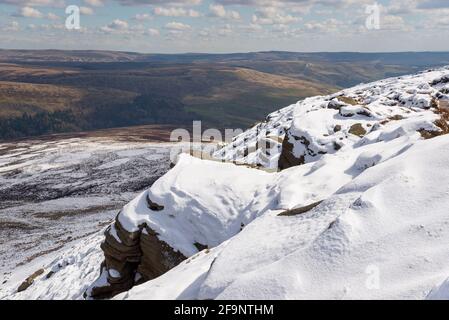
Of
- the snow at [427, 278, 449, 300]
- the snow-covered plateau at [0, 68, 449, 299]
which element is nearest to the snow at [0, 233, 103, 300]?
the snow-covered plateau at [0, 68, 449, 299]

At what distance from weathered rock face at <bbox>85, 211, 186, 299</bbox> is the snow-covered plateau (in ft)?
0.17

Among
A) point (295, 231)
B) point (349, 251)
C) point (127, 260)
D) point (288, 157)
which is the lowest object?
point (127, 260)

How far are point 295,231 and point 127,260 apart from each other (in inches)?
434

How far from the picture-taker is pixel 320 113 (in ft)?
116

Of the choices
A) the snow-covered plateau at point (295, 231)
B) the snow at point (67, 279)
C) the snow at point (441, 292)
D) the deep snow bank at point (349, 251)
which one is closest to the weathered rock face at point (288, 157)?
the snow-covered plateau at point (295, 231)

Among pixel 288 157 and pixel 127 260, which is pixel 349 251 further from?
pixel 288 157

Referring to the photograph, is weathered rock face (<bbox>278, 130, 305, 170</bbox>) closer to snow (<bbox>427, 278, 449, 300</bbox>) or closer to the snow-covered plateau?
the snow-covered plateau

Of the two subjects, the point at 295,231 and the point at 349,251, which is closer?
the point at 349,251

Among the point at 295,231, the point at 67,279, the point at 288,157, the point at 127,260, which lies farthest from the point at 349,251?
the point at 67,279

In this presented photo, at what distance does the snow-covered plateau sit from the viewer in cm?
943

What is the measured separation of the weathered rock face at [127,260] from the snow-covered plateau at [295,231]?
0.05 metres

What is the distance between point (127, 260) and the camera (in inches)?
782

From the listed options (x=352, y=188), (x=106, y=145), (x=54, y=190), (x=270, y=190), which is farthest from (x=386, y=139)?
(x=106, y=145)
